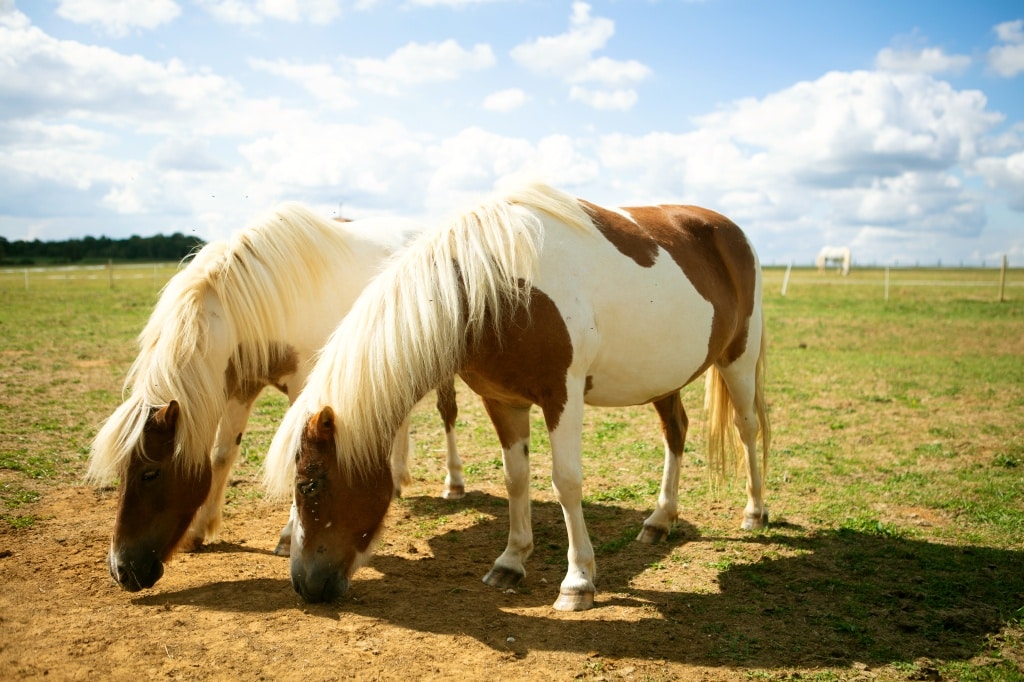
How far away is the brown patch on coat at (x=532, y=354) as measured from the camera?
3.51 meters

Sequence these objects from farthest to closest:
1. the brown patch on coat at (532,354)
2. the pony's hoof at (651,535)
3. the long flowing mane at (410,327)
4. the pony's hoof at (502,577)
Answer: the pony's hoof at (651,535)
the pony's hoof at (502,577)
the brown patch on coat at (532,354)
the long flowing mane at (410,327)

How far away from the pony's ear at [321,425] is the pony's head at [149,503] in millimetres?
950

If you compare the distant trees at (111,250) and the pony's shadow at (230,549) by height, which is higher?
the distant trees at (111,250)

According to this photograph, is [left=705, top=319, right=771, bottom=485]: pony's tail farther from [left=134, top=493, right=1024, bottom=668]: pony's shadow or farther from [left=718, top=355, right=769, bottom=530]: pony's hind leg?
[left=134, top=493, right=1024, bottom=668]: pony's shadow

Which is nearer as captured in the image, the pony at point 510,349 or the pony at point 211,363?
the pony at point 510,349

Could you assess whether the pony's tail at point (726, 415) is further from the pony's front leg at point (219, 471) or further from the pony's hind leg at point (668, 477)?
the pony's front leg at point (219, 471)

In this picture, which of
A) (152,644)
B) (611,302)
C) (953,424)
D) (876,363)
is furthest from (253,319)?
(876,363)

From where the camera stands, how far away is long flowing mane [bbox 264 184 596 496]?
10.5 feet

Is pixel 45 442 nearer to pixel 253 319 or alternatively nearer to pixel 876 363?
pixel 253 319

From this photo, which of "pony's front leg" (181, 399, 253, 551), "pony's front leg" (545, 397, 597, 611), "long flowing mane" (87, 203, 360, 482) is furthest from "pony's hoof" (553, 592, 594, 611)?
"pony's front leg" (181, 399, 253, 551)

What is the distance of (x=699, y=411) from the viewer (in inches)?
347

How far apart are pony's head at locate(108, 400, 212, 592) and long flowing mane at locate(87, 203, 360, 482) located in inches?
2.2

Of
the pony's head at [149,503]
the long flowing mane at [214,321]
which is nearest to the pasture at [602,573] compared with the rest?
the pony's head at [149,503]

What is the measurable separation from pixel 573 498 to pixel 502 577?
30.8 inches
